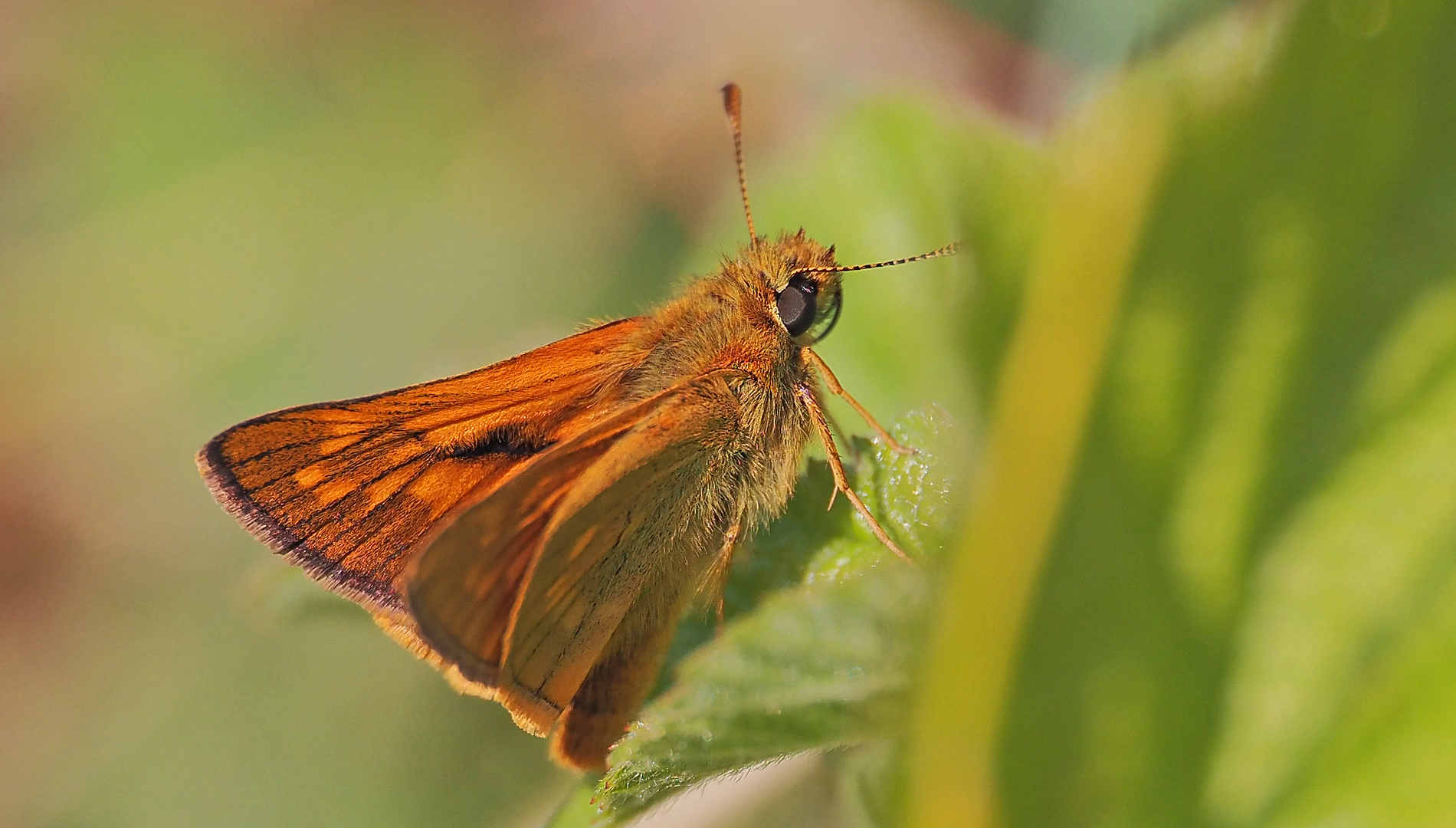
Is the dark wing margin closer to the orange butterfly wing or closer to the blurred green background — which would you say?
the orange butterfly wing

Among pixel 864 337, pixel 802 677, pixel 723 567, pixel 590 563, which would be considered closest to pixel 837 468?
pixel 723 567

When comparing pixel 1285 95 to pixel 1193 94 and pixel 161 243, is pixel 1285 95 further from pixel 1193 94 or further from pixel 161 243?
pixel 161 243

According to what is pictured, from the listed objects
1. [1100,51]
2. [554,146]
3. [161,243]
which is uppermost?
[554,146]

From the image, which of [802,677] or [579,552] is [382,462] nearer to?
[579,552]

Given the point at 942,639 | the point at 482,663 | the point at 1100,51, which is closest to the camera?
the point at 942,639

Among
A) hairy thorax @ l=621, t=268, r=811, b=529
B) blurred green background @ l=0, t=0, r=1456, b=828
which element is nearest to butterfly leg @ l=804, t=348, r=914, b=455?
Result: hairy thorax @ l=621, t=268, r=811, b=529

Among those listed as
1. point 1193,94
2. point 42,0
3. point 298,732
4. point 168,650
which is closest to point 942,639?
point 1193,94
